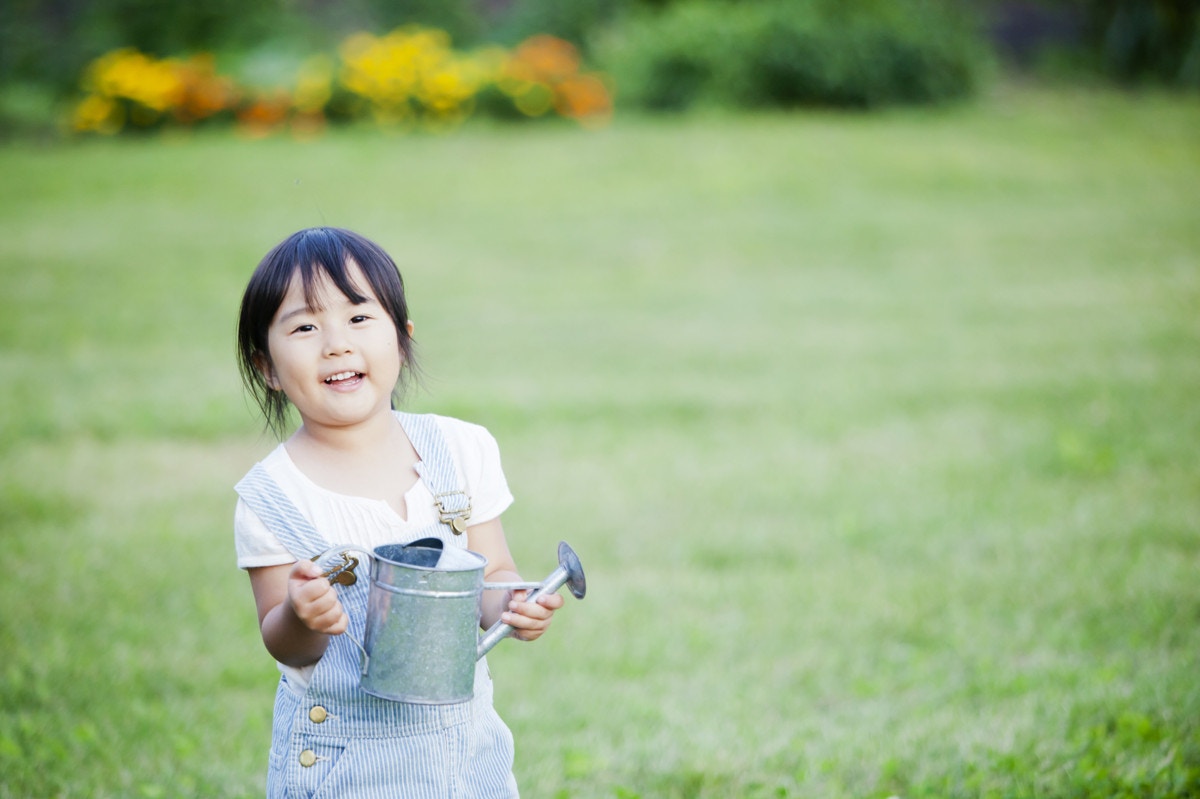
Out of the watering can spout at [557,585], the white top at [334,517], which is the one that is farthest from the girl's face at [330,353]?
the watering can spout at [557,585]

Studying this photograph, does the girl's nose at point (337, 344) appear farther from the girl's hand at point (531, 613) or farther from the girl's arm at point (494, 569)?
the girl's hand at point (531, 613)

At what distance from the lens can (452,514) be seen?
2217 millimetres

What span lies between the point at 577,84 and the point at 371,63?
257 centimetres

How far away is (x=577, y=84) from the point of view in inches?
609

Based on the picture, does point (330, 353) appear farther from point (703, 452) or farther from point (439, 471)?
point (703, 452)

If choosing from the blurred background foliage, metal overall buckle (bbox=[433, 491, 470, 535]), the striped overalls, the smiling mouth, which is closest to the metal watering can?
the striped overalls

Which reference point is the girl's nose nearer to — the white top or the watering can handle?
the white top

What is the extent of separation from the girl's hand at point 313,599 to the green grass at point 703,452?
1548 mm

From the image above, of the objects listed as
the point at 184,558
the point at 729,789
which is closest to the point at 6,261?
the point at 184,558

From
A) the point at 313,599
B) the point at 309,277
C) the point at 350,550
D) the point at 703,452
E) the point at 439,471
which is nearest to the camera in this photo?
the point at 313,599

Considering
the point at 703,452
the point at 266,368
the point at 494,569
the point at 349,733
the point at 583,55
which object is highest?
the point at 583,55

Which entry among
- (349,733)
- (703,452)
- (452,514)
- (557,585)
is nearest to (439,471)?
(452,514)

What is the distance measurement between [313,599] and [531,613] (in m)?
0.38

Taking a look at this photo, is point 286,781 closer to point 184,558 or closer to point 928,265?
point 184,558
